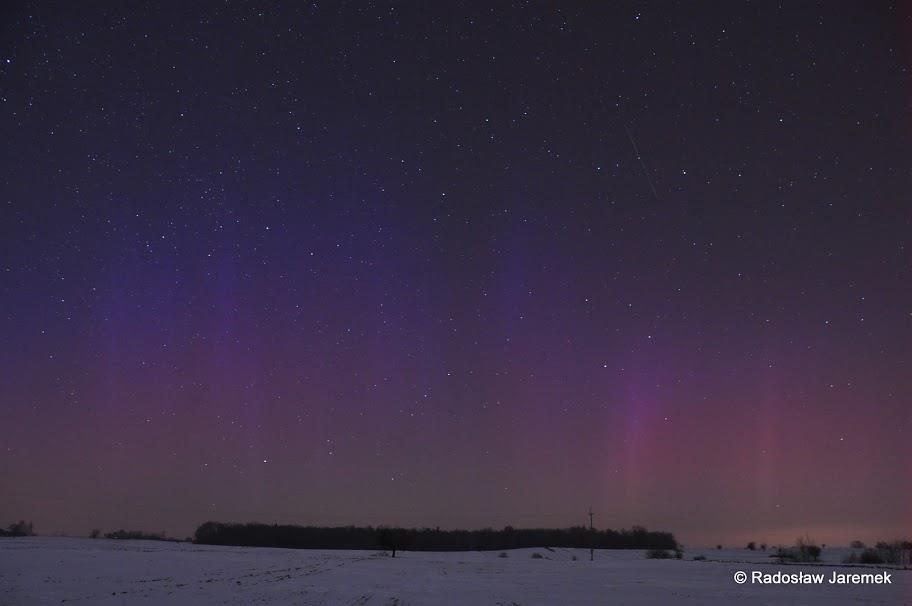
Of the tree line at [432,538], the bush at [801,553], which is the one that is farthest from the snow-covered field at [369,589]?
the tree line at [432,538]

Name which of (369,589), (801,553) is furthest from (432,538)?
(369,589)

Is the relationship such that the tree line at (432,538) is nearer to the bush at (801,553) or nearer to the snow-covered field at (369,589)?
the bush at (801,553)

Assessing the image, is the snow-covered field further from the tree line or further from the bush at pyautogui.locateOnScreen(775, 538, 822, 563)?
the tree line

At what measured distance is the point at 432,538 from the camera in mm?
164125

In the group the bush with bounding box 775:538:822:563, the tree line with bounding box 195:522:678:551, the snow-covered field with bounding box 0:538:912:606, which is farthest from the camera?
the tree line with bounding box 195:522:678:551

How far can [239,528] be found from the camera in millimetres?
162875

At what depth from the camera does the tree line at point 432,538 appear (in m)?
151

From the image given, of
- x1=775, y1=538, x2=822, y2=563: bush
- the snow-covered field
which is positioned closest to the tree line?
x1=775, y1=538, x2=822, y2=563: bush

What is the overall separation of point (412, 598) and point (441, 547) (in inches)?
5127

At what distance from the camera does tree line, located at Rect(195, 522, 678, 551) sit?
494 ft

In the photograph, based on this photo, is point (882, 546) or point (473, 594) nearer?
point (473, 594)

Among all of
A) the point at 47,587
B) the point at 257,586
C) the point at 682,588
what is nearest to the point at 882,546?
the point at 682,588

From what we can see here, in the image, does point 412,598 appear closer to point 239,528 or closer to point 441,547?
point 441,547

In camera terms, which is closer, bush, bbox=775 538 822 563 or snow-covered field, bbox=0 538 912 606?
snow-covered field, bbox=0 538 912 606
